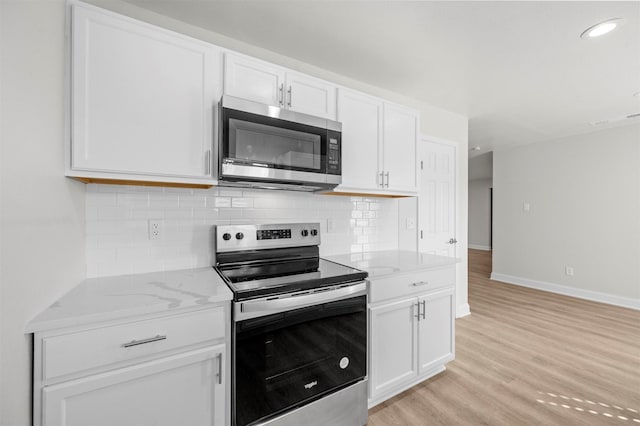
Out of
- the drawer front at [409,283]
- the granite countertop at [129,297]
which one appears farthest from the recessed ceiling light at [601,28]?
the granite countertop at [129,297]

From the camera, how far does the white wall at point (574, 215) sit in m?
3.99

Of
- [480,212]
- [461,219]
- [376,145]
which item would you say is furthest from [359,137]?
[480,212]

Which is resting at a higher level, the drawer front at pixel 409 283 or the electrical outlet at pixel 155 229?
the electrical outlet at pixel 155 229

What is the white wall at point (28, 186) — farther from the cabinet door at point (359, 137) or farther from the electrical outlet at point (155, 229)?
the cabinet door at point (359, 137)

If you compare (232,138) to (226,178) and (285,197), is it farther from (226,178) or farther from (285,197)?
(285,197)

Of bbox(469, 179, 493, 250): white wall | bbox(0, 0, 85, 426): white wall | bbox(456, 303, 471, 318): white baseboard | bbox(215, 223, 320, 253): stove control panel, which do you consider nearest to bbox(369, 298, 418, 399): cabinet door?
bbox(215, 223, 320, 253): stove control panel

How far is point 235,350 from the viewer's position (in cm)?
135

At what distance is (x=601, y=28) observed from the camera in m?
1.88

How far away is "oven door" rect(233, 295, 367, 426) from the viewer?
137cm

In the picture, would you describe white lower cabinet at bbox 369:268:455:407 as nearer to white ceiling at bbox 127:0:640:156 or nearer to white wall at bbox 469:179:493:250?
white ceiling at bbox 127:0:640:156

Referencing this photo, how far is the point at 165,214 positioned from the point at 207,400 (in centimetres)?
106

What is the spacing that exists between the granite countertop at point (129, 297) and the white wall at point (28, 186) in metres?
0.06

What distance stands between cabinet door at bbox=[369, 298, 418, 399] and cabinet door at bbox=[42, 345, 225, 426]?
3.11 feet

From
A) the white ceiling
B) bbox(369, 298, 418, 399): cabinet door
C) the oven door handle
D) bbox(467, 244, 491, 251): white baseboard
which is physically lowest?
bbox(467, 244, 491, 251): white baseboard
